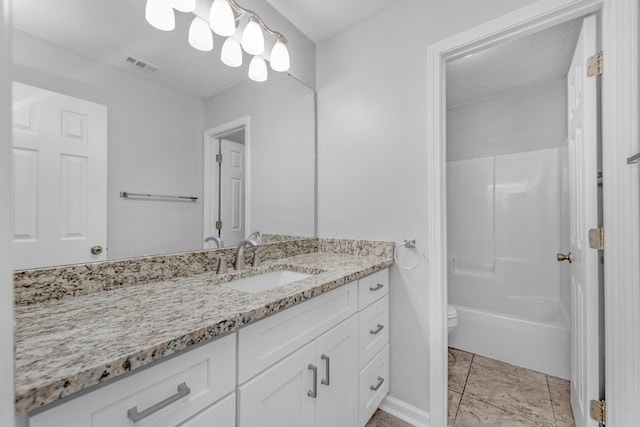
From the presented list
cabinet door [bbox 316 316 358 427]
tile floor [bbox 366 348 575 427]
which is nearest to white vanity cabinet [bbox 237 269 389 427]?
cabinet door [bbox 316 316 358 427]

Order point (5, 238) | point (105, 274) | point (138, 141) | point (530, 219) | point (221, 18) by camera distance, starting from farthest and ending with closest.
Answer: point (530, 219) → point (221, 18) → point (138, 141) → point (105, 274) → point (5, 238)

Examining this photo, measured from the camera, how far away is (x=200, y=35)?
1.28m

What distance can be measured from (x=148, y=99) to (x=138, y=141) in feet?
0.59

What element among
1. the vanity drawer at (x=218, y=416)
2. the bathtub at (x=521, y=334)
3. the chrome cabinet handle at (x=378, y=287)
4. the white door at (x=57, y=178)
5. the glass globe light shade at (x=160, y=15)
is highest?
the glass globe light shade at (x=160, y=15)

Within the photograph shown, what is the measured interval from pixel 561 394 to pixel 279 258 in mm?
1984

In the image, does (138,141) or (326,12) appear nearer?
(138,141)

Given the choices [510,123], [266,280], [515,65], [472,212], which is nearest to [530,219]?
[472,212]

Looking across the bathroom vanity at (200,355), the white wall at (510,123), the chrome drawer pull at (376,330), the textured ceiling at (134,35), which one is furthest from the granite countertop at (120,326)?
the white wall at (510,123)

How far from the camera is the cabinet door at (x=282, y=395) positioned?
78 centimetres

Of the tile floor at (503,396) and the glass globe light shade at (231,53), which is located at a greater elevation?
the glass globe light shade at (231,53)

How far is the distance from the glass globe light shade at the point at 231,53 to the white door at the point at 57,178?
674mm

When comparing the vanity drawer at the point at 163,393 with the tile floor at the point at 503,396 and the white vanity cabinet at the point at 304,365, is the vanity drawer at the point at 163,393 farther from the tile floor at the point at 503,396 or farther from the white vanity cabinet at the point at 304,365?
the tile floor at the point at 503,396

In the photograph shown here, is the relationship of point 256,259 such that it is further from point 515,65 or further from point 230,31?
point 515,65

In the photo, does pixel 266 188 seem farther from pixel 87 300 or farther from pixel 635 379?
pixel 635 379
